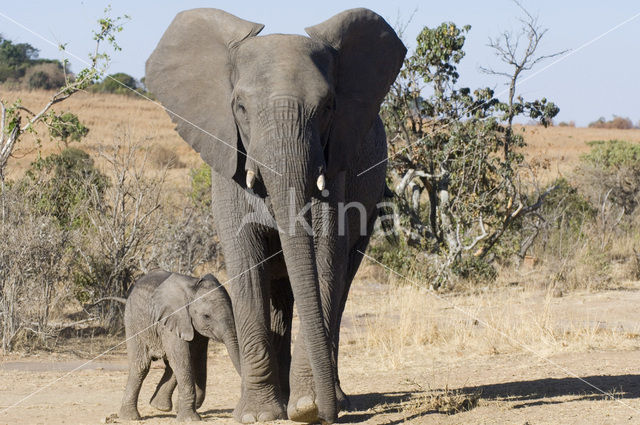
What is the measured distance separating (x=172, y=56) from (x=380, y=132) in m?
2.25

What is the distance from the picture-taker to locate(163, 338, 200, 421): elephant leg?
6.93 meters

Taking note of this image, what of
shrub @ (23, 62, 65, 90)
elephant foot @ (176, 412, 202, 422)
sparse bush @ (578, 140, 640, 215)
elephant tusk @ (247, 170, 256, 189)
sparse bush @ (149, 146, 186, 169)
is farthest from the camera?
shrub @ (23, 62, 65, 90)

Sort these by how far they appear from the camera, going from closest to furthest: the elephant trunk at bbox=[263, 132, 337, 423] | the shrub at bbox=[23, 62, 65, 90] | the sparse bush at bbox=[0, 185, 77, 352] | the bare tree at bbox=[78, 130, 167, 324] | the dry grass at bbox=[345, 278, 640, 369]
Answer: the elephant trunk at bbox=[263, 132, 337, 423] < the dry grass at bbox=[345, 278, 640, 369] < the sparse bush at bbox=[0, 185, 77, 352] < the bare tree at bbox=[78, 130, 167, 324] < the shrub at bbox=[23, 62, 65, 90]

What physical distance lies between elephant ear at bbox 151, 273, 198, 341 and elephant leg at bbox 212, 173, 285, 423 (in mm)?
653

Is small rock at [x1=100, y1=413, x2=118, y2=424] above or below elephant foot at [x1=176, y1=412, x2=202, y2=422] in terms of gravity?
below

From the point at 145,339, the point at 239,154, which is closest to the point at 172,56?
Result: the point at 239,154

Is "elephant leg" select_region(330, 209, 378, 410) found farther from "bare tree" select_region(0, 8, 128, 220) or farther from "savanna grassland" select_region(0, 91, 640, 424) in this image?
"bare tree" select_region(0, 8, 128, 220)

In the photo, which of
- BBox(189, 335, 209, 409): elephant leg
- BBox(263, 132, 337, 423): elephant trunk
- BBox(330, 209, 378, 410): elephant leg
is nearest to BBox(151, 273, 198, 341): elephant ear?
BBox(189, 335, 209, 409): elephant leg

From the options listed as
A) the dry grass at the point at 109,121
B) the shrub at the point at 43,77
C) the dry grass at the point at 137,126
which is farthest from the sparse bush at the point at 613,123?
the shrub at the point at 43,77

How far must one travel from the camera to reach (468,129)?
1411 centimetres

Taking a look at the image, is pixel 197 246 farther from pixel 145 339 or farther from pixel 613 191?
pixel 613 191

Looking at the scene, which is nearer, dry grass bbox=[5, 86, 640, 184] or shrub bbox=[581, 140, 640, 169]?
shrub bbox=[581, 140, 640, 169]

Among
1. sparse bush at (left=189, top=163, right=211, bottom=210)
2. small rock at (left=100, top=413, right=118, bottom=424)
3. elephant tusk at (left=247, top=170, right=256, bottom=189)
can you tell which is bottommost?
small rock at (left=100, top=413, right=118, bottom=424)

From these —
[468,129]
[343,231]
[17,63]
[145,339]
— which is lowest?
[145,339]
